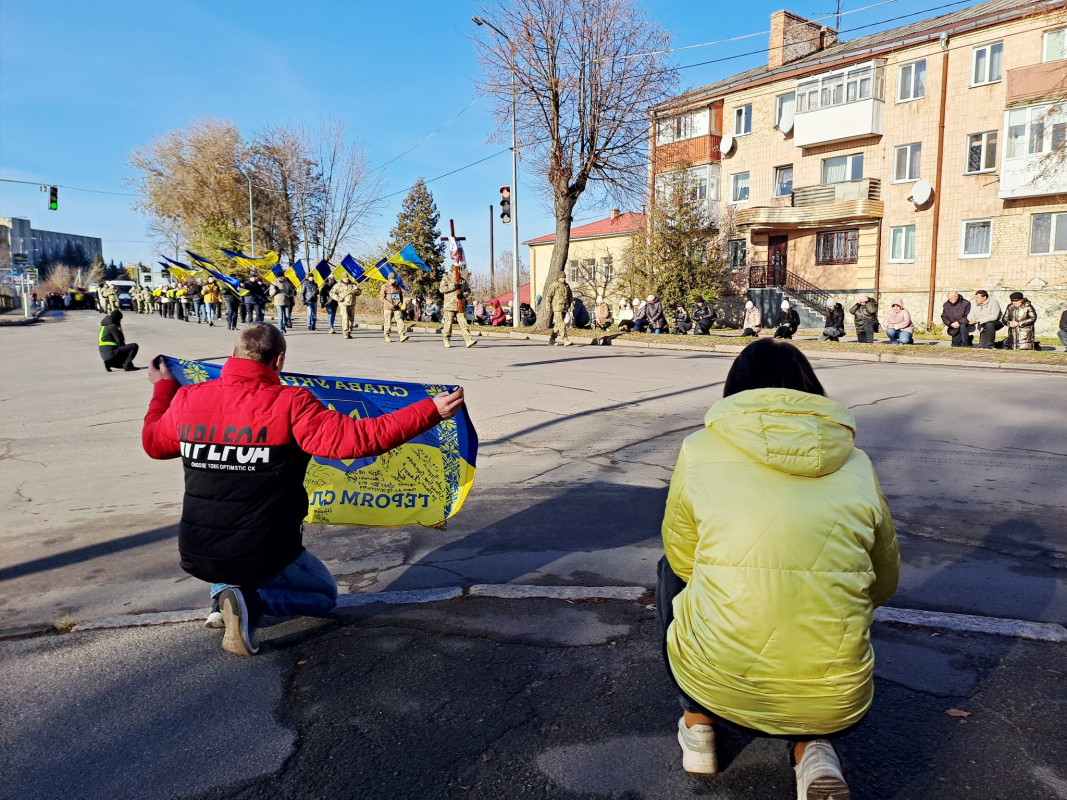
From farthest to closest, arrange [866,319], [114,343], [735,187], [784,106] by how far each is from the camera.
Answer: [735,187] < [784,106] < [866,319] < [114,343]

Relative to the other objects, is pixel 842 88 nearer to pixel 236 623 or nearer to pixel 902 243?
pixel 902 243

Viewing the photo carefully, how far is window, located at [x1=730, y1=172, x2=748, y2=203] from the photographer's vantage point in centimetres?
3825

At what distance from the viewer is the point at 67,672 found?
11.2 feet

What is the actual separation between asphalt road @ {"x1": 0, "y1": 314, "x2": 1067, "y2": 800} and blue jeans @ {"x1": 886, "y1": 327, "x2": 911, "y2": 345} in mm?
14508

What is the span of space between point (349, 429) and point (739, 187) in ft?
126

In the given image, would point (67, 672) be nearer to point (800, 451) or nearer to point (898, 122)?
point (800, 451)

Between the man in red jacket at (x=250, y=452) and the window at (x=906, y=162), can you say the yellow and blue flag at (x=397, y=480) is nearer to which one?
the man in red jacket at (x=250, y=452)

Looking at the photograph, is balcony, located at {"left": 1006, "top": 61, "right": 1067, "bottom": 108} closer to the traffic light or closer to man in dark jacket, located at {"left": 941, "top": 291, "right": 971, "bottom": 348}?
man in dark jacket, located at {"left": 941, "top": 291, "right": 971, "bottom": 348}

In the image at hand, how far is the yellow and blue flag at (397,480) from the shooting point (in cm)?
433

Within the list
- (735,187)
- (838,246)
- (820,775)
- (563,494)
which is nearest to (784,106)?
(735,187)

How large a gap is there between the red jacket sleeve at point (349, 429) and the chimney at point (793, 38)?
38939 mm

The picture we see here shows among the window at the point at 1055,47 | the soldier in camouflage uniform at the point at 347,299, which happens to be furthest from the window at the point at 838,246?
the soldier in camouflage uniform at the point at 347,299

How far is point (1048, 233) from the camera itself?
28.1 metres

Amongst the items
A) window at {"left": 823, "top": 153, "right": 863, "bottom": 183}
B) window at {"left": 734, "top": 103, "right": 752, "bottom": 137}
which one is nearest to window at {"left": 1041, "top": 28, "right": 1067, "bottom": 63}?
window at {"left": 823, "top": 153, "right": 863, "bottom": 183}
